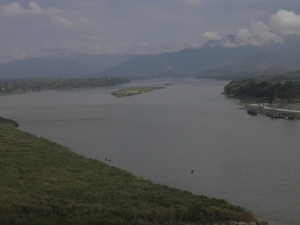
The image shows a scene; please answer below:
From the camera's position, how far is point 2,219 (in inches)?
254

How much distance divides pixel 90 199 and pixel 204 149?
20.8 ft

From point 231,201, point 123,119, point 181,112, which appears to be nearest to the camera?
point 231,201

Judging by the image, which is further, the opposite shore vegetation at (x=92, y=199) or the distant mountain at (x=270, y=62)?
the distant mountain at (x=270, y=62)

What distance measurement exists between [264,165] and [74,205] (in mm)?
6071

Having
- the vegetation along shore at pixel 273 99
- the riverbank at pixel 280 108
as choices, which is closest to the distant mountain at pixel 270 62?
the vegetation along shore at pixel 273 99

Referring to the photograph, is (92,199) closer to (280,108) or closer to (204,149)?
(204,149)

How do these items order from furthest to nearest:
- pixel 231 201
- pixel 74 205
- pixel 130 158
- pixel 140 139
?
pixel 140 139, pixel 130 158, pixel 231 201, pixel 74 205

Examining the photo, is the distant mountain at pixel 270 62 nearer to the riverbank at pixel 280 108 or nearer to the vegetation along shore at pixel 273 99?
the vegetation along shore at pixel 273 99

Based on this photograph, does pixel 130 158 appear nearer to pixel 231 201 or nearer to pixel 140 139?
pixel 140 139

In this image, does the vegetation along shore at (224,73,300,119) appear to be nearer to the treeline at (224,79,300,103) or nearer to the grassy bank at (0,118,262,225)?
the treeline at (224,79,300,103)

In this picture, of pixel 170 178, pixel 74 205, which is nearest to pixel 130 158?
pixel 170 178

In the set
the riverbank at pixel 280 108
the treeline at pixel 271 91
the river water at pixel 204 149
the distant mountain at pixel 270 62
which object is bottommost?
the river water at pixel 204 149

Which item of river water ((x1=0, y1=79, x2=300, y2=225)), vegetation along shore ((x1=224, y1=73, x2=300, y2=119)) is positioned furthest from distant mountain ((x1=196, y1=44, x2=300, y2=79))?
river water ((x1=0, y1=79, x2=300, y2=225))

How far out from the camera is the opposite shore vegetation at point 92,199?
6652 millimetres
